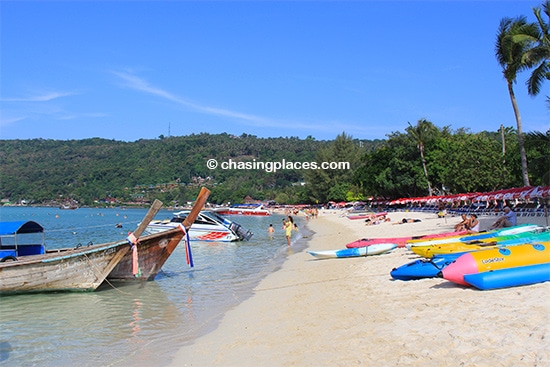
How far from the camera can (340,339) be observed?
716 centimetres

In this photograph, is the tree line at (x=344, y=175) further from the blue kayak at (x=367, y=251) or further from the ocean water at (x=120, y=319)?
the ocean water at (x=120, y=319)

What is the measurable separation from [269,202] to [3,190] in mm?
87592

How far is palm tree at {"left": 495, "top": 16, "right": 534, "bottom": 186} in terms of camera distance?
25.0 m

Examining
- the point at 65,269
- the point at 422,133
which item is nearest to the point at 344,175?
the point at 422,133

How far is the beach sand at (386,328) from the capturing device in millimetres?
5809

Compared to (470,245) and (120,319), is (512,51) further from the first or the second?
(120,319)

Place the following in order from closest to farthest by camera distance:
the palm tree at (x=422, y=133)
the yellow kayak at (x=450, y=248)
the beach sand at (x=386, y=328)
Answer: the beach sand at (x=386, y=328), the yellow kayak at (x=450, y=248), the palm tree at (x=422, y=133)

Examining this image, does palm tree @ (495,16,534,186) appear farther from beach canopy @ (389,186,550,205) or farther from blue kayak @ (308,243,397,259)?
blue kayak @ (308,243,397,259)

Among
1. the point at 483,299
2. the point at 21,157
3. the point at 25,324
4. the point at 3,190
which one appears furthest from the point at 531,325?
the point at 21,157

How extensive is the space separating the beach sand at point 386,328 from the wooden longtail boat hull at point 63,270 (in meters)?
4.47

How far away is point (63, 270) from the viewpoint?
13.3m

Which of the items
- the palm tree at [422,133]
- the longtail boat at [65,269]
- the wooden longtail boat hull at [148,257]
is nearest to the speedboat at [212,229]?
the wooden longtail boat hull at [148,257]

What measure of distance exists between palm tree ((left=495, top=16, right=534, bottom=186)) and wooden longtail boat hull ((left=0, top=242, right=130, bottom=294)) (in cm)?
2120

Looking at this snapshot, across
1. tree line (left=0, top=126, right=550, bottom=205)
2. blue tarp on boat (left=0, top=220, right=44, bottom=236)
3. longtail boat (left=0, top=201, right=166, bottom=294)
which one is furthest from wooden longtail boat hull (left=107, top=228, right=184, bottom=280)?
tree line (left=0, top=126, right=550, bottom=205)
